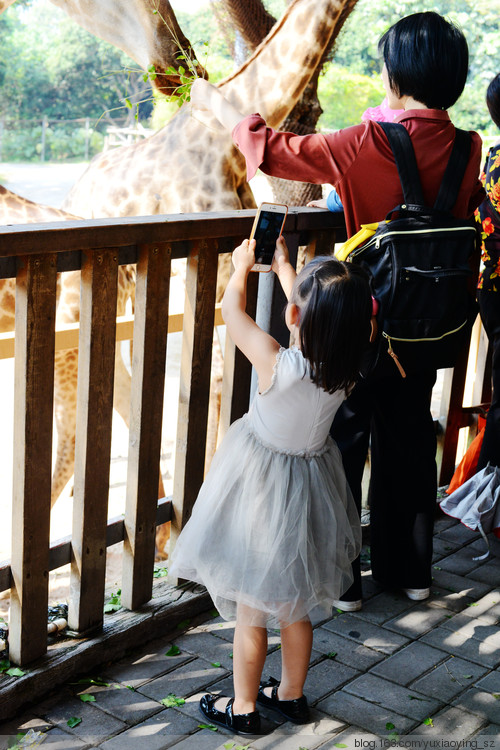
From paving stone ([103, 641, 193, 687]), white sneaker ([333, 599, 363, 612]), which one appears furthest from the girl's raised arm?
white sneaker ([333, 599, 363, 612])

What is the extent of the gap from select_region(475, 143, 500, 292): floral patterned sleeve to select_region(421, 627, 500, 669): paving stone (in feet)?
4.66

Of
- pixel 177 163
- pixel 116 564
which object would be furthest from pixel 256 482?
pixel 177 163

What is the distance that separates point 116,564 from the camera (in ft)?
14.4

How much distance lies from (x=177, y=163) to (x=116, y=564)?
2.20m

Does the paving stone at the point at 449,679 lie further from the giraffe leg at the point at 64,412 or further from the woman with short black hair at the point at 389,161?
the giraffe leg at the point at 64,412

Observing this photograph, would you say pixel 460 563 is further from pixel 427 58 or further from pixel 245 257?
pixel 427 58

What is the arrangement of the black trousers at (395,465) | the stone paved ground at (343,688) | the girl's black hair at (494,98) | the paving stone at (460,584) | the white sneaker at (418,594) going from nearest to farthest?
the stone paved ground at (343,688), the black trousers at (395,465), the white sneaker at (418,594), the paving stone at (460,584), the girl's black hair at (494,98)

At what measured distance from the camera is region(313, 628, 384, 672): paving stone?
2646mm

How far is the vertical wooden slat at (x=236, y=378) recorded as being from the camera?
112 inches

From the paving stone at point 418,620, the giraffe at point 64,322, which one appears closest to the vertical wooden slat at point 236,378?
the paving stone at point 418,620

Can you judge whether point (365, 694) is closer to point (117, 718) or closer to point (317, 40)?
point (117, 718)

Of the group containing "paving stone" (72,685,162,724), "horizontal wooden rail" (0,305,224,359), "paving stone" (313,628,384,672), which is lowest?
"paving stone" (72,685,162,724)

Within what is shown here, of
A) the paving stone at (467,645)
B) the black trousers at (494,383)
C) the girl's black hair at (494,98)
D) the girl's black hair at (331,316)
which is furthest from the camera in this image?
the black trousers at (494,383)

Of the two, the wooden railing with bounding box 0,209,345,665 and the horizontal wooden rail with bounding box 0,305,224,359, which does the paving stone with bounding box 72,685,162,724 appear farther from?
the horizontal wooden rail with bounding box 0,305,224,359
